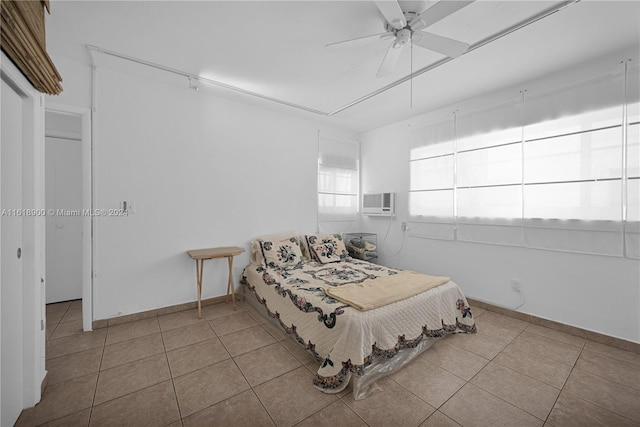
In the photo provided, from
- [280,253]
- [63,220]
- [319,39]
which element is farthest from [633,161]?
[63,220]

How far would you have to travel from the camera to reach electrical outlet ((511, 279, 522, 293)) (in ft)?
9.60

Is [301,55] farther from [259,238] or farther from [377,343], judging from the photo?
[377,343]

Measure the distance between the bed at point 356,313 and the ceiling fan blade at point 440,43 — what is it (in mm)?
1946

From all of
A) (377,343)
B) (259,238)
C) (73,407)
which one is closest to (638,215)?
(377,343)

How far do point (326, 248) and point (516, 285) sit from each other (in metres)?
2.33

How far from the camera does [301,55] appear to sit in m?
2.39

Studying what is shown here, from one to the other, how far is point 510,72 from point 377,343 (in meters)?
2.99

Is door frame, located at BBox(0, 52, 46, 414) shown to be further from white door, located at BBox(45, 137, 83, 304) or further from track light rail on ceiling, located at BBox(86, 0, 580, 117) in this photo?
white door, located at BBox(45, 137, 83, 304)

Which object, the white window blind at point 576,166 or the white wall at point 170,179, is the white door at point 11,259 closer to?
the white wall at point 170,179

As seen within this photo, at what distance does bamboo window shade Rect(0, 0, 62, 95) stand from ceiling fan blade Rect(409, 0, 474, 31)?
208 cm

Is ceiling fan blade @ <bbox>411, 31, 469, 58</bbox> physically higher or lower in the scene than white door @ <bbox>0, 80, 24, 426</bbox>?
higher

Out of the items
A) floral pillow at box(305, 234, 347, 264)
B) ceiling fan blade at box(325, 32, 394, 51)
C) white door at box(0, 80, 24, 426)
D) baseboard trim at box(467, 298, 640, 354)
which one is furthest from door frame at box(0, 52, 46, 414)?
baseboard trim at box(467, 298, 640, 354)

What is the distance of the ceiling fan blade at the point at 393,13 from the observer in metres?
1.52

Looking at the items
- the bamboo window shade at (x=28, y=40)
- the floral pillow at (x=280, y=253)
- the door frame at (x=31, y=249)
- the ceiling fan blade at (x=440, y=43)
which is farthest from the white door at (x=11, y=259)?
the ceiling fan blade at (x=440, y=43)
